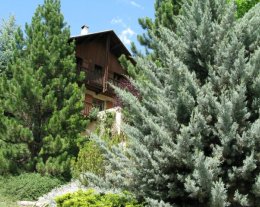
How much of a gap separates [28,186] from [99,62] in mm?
21091

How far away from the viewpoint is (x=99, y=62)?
32.8 m

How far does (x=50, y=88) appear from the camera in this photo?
14352 millimetres

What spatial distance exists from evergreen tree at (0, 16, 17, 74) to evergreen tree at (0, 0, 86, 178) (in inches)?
348

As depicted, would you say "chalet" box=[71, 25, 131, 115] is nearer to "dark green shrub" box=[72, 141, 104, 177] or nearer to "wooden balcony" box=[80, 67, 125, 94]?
"wooden balcony" box=[80, 67, 125, 94]

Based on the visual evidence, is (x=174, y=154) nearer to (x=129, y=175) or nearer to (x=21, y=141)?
(x=129, y=175)

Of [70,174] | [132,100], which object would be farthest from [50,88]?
[132,100]

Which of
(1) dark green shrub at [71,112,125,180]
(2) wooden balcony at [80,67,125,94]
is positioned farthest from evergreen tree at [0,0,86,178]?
(2) wooden balcony at [80,67,125,94]

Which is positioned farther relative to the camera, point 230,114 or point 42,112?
point 42,112

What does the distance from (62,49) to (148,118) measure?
942 centimetres

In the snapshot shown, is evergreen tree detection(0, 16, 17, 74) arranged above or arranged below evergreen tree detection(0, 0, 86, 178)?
above

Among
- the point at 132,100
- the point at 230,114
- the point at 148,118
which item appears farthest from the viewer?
the point at 132,100

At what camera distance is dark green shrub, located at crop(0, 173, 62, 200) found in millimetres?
12461

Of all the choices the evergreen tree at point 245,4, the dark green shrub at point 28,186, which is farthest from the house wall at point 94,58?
the dark green shrub at point 28,186

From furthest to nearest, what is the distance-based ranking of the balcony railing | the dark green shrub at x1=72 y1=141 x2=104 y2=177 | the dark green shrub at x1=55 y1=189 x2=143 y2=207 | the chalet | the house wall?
the house wall
the chalet
the balcony railing
the dark green shrub at x1=72 y1=141 x2=104 y2=177
the dark green shrub at x1=55 y1=189 x2=143 y2=207
